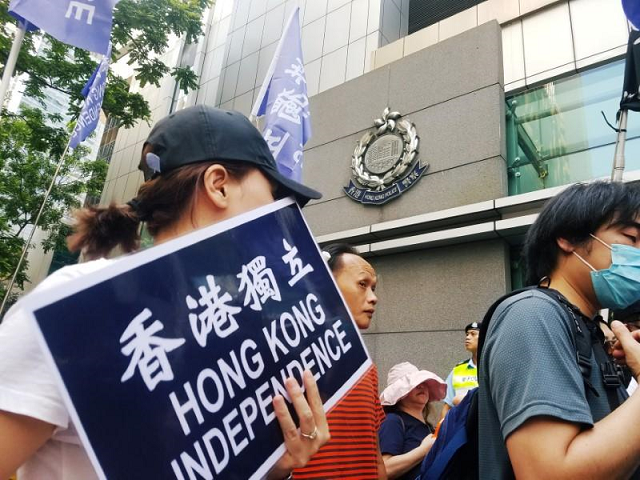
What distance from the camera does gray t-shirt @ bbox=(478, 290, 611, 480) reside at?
114cm

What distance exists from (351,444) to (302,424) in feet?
3.41

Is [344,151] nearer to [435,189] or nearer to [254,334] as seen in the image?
[435,189]

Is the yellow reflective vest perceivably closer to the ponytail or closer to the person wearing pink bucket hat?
the person wearing pink bucket hat

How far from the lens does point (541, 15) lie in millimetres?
7734

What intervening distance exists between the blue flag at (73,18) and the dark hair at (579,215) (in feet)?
16.9

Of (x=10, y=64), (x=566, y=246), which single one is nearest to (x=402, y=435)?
(x=566, y=246)

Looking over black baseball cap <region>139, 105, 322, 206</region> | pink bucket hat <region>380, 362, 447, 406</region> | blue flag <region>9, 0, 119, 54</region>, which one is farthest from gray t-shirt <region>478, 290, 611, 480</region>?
blue flag <region>9, 0, 119, 54</region>

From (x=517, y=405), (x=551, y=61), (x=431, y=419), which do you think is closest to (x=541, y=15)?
(x=551, y=61)

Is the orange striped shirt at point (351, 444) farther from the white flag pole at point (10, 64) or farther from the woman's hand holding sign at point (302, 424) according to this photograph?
the white flag pole at point (10, 64)

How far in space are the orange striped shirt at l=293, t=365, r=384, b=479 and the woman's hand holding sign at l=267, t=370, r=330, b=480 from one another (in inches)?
28.8

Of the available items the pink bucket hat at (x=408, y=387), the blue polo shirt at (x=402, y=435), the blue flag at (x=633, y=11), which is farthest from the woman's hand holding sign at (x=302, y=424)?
the blue flag at (x=633, y=11)

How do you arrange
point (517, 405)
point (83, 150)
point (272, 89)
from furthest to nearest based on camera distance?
1. point (83, 150)
2. point (272, 89)
3. point (517, 405)

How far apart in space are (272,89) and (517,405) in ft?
13.8

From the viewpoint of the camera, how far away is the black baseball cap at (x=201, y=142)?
44.6 inches
